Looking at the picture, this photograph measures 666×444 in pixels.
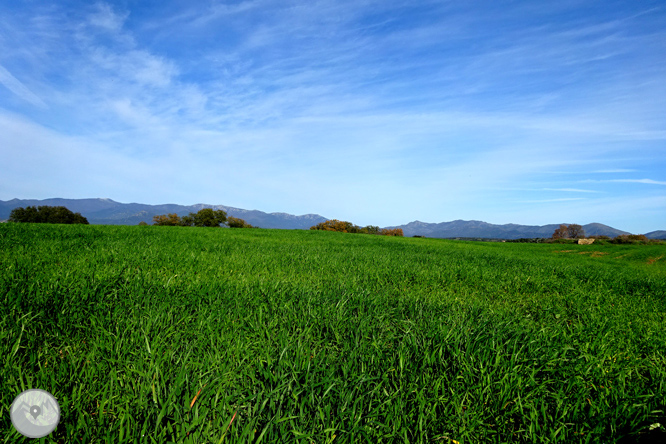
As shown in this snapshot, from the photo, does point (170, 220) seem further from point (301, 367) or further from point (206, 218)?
point (301, 367)

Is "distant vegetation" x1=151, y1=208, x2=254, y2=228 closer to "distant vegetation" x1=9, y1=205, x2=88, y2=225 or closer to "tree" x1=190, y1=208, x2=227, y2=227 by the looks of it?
"tree" x1=190, y1=208, x2=227, y2=227

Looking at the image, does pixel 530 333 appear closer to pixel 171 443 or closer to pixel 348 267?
pixel 171 443

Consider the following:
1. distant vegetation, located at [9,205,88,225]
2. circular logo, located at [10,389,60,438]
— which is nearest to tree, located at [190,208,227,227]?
distant vegetation, located at [9,205,88,225]

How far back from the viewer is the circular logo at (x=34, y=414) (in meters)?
1.55

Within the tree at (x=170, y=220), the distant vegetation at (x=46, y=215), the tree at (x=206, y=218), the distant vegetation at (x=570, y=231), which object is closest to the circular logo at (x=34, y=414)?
the tree at (x=170, y=220)

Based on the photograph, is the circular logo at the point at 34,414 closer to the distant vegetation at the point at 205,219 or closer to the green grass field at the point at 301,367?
the green grass field at the point at 301,367

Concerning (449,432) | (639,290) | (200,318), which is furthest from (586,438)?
(639,290)

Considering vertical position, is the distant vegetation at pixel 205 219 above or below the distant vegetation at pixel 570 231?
below

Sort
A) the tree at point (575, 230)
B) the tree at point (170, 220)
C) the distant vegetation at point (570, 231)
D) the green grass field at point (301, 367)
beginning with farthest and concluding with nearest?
the tree at point (575, 230) < the distant vegetation at point (570, 231) < the tree at point (170, 220) < the green grass field at point (301, 367)

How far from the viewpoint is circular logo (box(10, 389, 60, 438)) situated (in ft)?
5.09

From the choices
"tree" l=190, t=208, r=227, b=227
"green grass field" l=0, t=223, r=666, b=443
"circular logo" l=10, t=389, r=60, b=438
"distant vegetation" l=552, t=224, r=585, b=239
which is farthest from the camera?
"distant vegetation" l=552, t=224, r=585, b=239

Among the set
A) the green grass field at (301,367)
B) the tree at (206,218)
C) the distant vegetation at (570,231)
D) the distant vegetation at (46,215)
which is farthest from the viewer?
the distant vegetation at (570,231)

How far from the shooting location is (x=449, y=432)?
2.07 metres

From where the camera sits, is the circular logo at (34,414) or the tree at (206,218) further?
the tree at (206,218)
